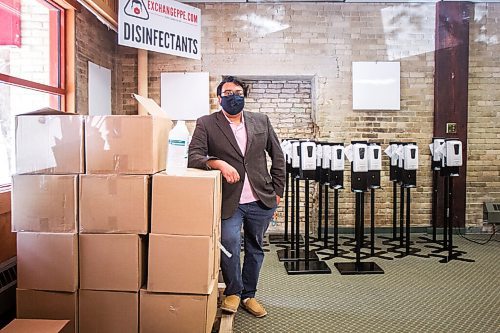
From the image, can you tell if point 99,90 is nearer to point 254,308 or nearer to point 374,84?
point 374,84

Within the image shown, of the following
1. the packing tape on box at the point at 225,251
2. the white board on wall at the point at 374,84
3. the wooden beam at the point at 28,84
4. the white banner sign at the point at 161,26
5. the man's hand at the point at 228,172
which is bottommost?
the packing tape on box at the point at 225,251

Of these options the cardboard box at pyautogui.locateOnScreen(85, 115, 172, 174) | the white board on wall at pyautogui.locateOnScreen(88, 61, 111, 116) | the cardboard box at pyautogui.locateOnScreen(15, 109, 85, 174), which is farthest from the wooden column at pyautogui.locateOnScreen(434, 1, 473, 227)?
the cardboard box at pyautogui.locateOnScreen(15, 109, 85, 174)

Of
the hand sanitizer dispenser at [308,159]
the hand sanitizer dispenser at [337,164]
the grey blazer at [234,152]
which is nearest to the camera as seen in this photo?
the grey blazer at [234,152]

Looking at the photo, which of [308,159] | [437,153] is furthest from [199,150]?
[437,153]

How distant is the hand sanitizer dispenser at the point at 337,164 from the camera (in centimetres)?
496

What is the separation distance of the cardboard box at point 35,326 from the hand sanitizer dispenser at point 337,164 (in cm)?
328

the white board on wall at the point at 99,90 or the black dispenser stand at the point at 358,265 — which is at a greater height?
the white board on wall at the point at 99,90

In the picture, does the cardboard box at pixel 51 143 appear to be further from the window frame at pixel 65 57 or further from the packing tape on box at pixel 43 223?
the window frame at pixel 65 57

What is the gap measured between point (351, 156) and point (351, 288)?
54.3 inches

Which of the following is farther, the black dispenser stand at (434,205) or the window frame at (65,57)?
the black dispenser stand at (434,205)

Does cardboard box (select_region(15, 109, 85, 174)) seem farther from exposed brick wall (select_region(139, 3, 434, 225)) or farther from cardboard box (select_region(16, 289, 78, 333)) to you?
exposed brick wall (select_region(139, 3, 434, 225))

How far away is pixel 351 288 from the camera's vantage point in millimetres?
4148

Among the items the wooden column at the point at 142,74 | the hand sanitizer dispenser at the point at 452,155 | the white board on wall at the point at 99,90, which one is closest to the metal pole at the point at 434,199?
the hand sanitizer dispenser at the point at 452,155

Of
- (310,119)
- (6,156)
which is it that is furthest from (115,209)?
(310,119)
